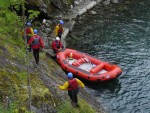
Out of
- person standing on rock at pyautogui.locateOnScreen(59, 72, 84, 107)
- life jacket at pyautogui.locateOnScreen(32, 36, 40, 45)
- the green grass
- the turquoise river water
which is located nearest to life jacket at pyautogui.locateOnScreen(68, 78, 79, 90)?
person standing on rock at pyautogui.locateOnScreen(59, 72, 84, 107)

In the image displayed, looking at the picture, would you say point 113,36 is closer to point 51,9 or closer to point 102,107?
point 51,9

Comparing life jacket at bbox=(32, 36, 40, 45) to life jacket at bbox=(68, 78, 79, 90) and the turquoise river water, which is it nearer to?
life jacket at bbox=(68, 78, 79, 90)

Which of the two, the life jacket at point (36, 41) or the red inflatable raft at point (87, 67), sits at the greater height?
the life jacket at point (36, 41)

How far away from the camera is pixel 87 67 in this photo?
2130 centimetres

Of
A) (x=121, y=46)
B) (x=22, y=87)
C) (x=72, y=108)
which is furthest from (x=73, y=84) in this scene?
(x=121, y=46)

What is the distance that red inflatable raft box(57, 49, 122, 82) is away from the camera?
19828 millimetres

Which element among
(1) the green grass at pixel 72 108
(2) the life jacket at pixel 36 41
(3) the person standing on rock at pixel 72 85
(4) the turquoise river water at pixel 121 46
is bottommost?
(4) the turquoise river water at pixel 121 46

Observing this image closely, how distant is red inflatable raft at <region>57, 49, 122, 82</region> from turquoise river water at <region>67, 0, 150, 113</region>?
86cm

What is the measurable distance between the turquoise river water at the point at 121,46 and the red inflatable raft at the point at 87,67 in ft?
2.83

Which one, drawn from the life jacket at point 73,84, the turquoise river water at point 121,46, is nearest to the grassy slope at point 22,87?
the life jacket at point 73,84

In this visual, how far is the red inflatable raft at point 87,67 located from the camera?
19828 millimetres

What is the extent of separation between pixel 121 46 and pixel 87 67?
6.31m

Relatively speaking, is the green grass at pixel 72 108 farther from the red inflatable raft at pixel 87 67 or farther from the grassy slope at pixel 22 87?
the red inflatable raft at pixel 87 67

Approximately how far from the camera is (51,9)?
30266mm
